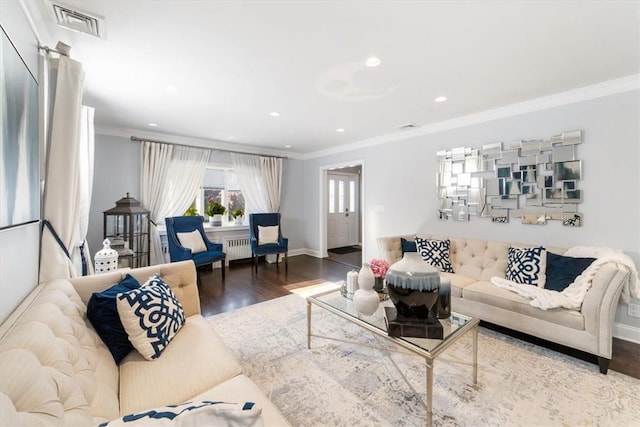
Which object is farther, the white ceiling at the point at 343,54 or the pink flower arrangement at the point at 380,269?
the pink flower arrangement at the point at 380,269

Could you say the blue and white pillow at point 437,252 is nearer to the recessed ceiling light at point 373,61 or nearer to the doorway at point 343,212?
the recessed ceiling light at point 373,61

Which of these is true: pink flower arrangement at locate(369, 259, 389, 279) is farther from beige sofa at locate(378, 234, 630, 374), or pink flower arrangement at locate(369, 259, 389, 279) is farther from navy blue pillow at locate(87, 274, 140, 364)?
navy blue pillow at locate(87, 274, 140, 364)

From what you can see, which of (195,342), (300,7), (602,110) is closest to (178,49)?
(300,7)

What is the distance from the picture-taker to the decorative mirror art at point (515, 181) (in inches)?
107

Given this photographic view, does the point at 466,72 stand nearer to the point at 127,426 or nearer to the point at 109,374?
the point at 127,426

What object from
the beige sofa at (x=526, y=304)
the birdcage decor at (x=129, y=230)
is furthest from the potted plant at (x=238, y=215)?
the beige sofa at (x=526, y=304)

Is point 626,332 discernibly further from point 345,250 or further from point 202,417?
point 345,250

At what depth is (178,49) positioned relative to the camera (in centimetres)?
200

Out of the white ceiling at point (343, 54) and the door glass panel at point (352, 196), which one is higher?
the white ceiling at point (343, 54)

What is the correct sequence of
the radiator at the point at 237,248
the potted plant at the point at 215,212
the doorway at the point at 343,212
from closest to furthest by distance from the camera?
1. the potted plant at the point at 215,212
2. the radiator at the point at 237,248
3. the doorway at the point at 343,212

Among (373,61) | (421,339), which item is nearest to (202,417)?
(421,339)

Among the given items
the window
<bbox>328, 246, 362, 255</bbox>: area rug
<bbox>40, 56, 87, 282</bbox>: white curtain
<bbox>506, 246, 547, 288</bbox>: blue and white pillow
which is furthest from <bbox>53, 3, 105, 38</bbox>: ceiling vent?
<bbox>328, 246, 362, 255</bbox>: area rug

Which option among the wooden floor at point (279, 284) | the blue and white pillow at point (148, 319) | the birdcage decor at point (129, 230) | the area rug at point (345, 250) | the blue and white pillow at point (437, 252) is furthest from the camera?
the area rug at point (345, 250)

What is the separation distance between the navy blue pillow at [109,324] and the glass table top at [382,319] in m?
1.28
